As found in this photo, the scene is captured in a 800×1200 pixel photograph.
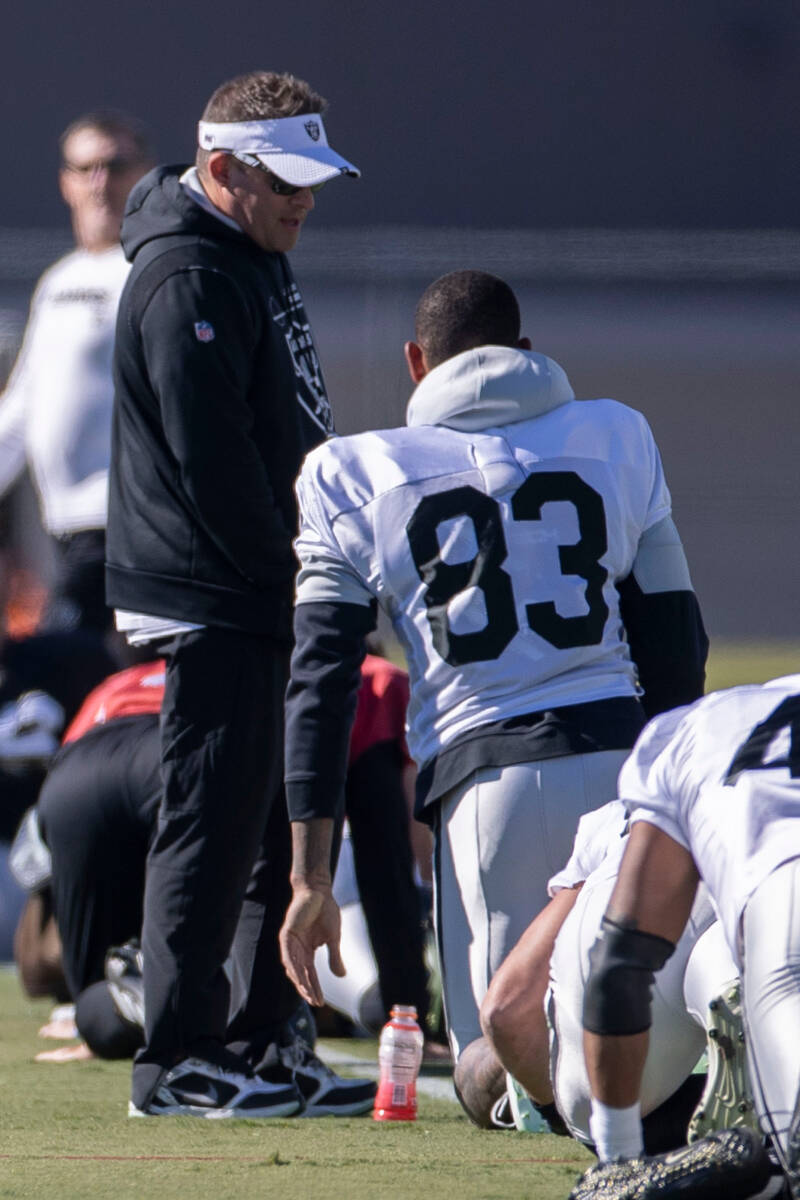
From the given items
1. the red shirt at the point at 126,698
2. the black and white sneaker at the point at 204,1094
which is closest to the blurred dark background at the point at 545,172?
the red shirt at the point at 126,698

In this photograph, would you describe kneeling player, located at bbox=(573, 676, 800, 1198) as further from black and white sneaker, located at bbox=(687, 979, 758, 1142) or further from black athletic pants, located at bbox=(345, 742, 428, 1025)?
black athletic pants, located at bbox=(345, 742, 428, 1025)

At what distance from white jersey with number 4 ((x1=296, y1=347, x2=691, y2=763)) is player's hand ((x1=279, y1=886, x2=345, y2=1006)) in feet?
1.31

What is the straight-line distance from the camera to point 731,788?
2.46 metres

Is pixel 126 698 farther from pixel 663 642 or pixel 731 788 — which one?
pixel 731 788

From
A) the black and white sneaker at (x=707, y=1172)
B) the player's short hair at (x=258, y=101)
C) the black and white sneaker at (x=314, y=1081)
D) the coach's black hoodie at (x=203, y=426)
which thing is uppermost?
the player's short hair at (x=258, y=101)

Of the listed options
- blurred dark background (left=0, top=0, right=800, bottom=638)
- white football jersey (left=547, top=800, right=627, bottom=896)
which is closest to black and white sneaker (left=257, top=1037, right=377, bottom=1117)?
white football jersey (left=547, top=800, right=627, bottom=896)

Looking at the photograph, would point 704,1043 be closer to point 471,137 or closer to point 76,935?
point 76,935

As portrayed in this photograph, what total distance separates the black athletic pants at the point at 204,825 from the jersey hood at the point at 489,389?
2.32 ft

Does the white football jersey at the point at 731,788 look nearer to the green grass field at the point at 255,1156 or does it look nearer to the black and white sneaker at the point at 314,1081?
the green grass field at the point at 255,1156

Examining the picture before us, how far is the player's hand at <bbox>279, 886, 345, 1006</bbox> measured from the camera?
324 centimetres

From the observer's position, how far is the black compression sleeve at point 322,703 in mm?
3342

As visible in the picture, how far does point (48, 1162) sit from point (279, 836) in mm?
1088

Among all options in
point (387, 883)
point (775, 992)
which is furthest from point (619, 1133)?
point (387, 883)

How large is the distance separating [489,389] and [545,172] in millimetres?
23401
